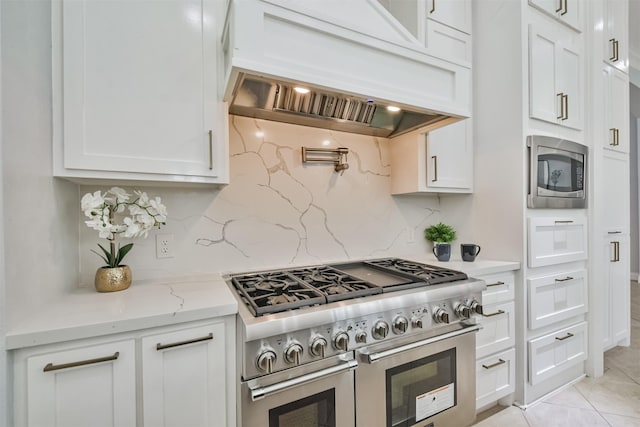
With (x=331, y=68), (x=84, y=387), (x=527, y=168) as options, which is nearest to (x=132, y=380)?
(x=84, y=387)

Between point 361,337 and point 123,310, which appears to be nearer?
point 123,310

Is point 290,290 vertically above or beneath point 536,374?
above

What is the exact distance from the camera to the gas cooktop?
1135 mm

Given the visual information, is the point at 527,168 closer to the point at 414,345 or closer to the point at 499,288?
the point at 499,288

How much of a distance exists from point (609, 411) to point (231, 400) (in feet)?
7.38

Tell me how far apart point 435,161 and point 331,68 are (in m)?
1.03

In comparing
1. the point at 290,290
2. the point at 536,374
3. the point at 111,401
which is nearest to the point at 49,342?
the point at 111,401

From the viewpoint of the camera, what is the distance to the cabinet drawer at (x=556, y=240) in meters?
1.82

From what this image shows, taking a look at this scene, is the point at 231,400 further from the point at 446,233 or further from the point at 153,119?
the point at 446,233

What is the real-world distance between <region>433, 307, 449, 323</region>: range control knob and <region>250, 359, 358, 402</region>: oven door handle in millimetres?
455

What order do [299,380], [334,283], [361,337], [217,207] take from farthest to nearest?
1. [217,207]
2. [334,283]
3. [361,337]
4. [299,380]

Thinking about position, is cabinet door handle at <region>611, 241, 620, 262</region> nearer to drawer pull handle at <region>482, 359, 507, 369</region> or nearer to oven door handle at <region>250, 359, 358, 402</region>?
drawer pull handle at <region>482, 359, 507, 369</region>

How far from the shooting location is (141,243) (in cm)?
147

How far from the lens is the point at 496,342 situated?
174 cm
